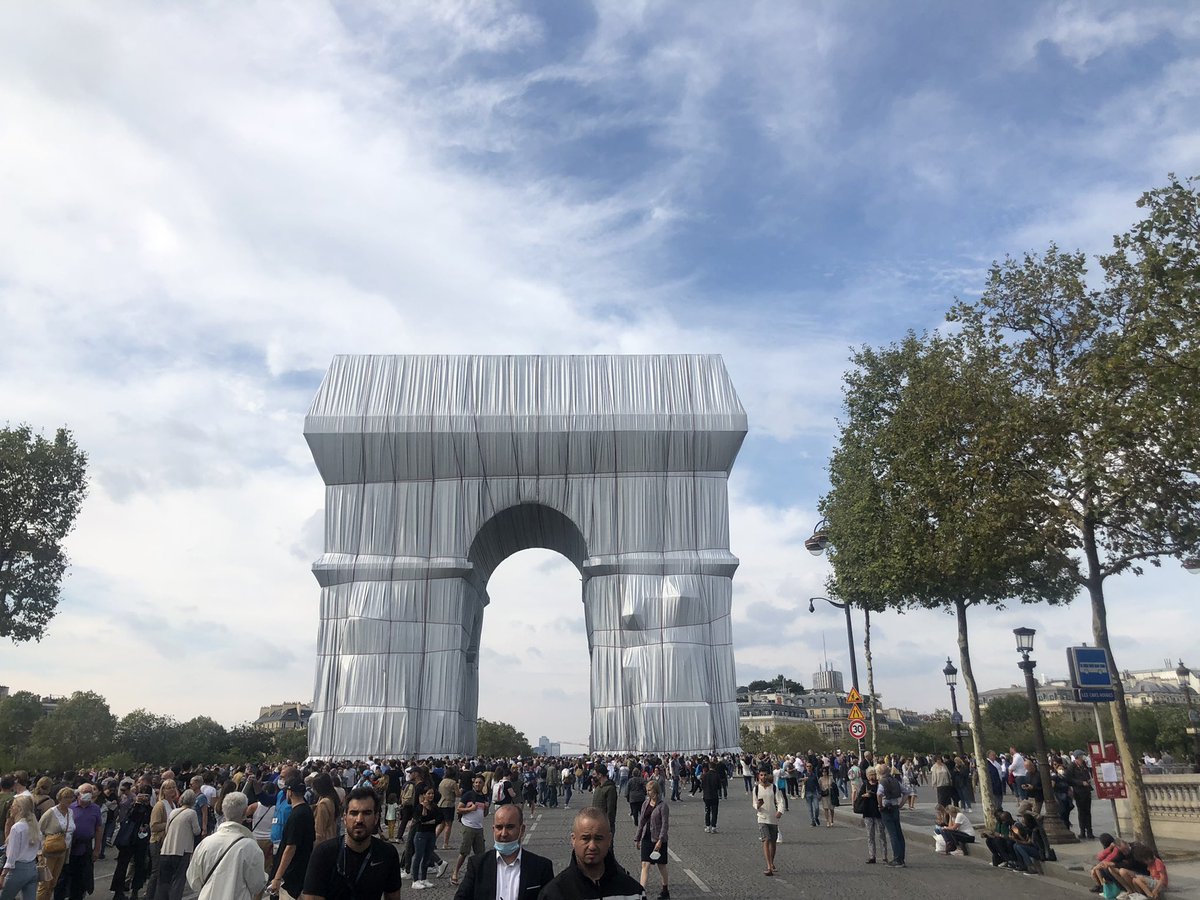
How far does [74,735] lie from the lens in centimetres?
6694

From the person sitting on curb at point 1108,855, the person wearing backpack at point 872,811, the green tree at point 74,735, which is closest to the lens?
the person sitting on curb at point 1108,855

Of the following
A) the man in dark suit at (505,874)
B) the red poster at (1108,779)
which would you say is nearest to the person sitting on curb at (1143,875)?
the red poster at (1108,779)

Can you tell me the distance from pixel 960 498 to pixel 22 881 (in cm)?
1502

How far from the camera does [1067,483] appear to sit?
15.5m

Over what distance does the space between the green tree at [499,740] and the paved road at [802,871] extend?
80.0 metres

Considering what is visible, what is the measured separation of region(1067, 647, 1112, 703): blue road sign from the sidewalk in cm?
242

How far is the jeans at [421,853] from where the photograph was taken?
12.5 metres

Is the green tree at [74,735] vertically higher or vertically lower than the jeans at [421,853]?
higher

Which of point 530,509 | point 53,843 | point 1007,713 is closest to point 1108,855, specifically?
point 53,843

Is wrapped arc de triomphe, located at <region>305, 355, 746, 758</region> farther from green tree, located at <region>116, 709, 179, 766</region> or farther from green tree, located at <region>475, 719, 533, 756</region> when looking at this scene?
green tree, located at <region>475, 719, 533, 756</region>

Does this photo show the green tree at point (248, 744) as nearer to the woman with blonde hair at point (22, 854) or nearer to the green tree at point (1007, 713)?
the green tree at point (1007, 713)

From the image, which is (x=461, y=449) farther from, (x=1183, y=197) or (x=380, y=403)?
(x=1183, y=197)

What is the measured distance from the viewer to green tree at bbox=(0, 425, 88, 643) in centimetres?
3478

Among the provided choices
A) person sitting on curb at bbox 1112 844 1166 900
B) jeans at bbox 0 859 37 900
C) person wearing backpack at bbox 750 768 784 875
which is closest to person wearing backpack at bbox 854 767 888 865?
person wearing backpack at bbox 750 768 784 875
